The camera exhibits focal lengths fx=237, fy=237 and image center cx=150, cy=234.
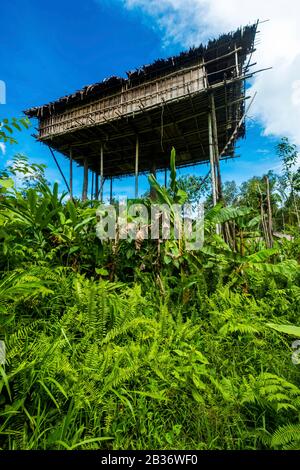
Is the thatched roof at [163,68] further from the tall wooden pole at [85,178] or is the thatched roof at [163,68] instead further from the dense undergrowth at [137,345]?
the dense undergrowth at [137,345]

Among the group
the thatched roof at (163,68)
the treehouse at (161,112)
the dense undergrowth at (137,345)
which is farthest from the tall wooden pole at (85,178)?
the dense undergrowth at (137,345)

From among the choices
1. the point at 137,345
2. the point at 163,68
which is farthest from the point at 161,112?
the point at 137,345

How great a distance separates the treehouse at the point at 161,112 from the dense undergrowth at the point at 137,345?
22.0ft

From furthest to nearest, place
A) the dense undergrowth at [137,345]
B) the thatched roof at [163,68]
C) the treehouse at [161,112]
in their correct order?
the treehouse at [161,112] → the thatched roof at [163,68] → the dense undergrowth at [137,345]

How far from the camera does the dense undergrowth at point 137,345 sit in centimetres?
137

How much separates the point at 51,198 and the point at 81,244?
0.74 m

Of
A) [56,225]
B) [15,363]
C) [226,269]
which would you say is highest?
[56,225]

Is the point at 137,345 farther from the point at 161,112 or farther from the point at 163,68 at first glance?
the point at 163,68

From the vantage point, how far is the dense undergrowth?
4.49 feet

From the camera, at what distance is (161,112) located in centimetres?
1172

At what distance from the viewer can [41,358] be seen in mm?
1550

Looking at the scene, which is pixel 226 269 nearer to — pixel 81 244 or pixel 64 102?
pixel 81 244
